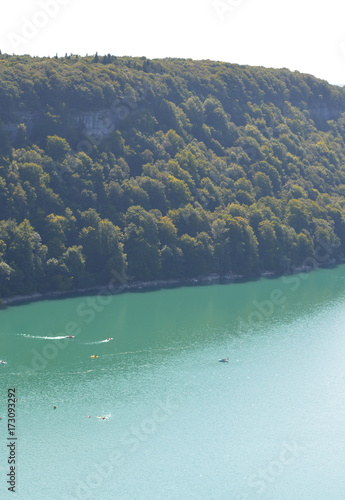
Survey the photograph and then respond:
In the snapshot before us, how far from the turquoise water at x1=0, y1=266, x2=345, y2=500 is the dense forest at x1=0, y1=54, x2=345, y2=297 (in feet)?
26.9

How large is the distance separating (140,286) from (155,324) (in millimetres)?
13727

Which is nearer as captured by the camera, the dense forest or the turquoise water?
the turquoise water

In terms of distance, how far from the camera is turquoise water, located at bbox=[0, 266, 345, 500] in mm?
43625

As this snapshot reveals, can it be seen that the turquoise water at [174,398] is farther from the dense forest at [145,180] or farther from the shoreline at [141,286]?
the dense forest at [145,180]

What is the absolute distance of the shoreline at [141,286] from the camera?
7856 centimetres

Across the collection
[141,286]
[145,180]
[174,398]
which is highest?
[145,180]

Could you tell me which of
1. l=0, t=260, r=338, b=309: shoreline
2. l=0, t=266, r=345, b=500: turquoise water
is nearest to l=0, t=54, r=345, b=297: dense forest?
l=0, t=260, r=338, b=309: shoreline

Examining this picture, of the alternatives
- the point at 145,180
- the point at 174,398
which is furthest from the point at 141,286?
the point at 174,398

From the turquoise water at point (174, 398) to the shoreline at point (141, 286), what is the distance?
1.70 m

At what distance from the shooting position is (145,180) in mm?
95812

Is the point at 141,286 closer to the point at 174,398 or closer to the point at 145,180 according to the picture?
the point at 145,180

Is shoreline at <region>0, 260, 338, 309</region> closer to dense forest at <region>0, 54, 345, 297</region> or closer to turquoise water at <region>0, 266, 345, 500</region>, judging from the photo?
dense forest at <region>0, 54, 345, 297</region>

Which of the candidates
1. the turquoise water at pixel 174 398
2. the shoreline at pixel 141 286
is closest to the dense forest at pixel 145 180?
the shoreline at pixel 141 286

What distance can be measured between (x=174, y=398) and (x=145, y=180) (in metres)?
46.8
